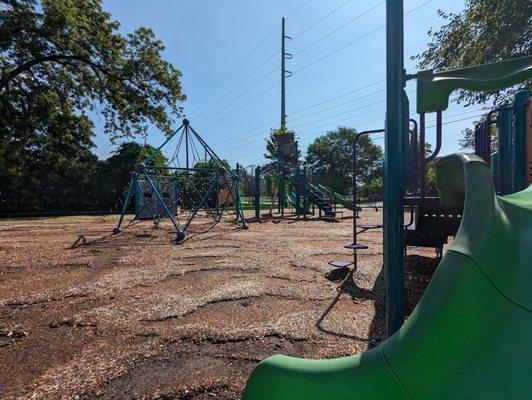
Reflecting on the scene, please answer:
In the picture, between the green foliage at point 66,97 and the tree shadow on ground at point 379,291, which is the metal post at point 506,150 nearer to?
the tree shadow on ground at point 379,291

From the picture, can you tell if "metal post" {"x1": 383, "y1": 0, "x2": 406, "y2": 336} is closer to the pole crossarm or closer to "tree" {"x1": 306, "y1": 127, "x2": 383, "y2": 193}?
the pole crossarm

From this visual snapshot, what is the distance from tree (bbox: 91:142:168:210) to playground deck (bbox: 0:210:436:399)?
15685mm

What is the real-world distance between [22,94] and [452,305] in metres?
23.6

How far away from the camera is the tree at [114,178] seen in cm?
2048

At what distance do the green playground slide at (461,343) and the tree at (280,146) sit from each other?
17008 millimetres

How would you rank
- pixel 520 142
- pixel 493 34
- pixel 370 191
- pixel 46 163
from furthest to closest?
pixel 370 191
pixel 46 163
pixel 493 34
pixel 520 142

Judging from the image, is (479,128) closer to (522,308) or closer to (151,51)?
(522,308)

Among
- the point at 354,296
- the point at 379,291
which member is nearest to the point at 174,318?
the point at 354,296

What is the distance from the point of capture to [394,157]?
183 centimetres

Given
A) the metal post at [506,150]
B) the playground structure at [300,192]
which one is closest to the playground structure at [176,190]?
the playground structure at [300,192]

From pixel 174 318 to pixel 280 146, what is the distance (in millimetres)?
22483

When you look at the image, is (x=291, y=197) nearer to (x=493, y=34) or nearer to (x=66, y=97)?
(x=493, y=34)

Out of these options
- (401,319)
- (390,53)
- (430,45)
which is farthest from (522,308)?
(430,45)

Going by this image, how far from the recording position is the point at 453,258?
99 cm
